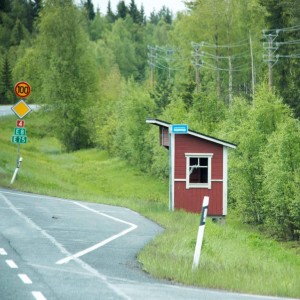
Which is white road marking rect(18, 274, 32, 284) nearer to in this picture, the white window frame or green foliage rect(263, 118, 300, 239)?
the white window frame

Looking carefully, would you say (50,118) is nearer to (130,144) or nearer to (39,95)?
(39,95)

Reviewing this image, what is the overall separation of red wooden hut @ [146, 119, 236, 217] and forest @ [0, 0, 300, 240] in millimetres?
3188

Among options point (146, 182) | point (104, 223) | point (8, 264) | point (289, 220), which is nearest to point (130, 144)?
point (146, 182)

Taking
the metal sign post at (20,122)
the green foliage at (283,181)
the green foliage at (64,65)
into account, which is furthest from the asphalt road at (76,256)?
the green foliage at (64,65)

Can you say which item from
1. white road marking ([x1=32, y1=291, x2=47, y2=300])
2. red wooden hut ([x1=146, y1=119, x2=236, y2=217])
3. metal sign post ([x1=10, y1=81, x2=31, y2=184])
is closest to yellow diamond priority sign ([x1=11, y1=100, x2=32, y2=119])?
metal sign post ([x1=10, y1=81, x2=31, y2=184])

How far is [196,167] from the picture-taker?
31.4 metres

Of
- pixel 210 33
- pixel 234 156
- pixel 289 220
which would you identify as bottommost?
pixel 289 220

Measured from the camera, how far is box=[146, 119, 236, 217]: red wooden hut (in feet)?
102

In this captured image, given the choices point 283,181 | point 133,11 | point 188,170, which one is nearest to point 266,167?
point 283,181

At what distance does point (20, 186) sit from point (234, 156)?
1130 centimetres

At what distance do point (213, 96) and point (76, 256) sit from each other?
1506 inches

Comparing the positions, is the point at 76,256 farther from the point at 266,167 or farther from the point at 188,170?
the point at 266,167

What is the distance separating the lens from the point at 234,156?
1537 inches

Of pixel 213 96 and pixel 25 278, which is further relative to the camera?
pixel 213 96
